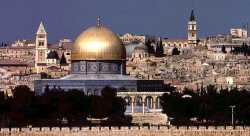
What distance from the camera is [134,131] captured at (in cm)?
5703

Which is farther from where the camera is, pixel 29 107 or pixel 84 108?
pixel 84 108

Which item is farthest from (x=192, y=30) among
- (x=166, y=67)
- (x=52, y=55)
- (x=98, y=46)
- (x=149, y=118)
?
(x=149, y=118)

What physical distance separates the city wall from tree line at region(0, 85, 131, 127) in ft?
13.0

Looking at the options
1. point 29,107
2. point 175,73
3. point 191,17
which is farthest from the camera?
A: point 191,17

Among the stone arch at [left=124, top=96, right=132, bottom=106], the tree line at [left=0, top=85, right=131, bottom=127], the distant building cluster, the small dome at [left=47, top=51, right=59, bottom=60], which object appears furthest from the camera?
the small dome at [left=47, top=51, right=59, bottom=60]

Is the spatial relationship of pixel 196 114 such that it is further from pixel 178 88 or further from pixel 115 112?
pixel 178 88

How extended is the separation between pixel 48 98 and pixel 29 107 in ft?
19.6

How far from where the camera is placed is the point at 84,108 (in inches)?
2908

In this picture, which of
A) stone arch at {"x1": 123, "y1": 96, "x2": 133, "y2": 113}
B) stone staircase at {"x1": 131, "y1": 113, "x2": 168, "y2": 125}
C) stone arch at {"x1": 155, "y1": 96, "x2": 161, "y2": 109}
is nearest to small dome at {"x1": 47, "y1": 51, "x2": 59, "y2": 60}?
stone arch at {"x1": 123, "y1": 96, "x2": 133, "y2": 113}

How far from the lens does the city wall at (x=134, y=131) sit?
185 ft

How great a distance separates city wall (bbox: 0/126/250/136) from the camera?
56281 mm

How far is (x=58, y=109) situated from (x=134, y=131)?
14176mm

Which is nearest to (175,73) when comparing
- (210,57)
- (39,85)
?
(210,57)

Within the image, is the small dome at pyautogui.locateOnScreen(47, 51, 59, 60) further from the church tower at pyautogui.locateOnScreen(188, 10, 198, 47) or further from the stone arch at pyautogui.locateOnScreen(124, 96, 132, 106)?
the stone arch at pyautogui.locateOnScreen(124, 96, 132, 106)
